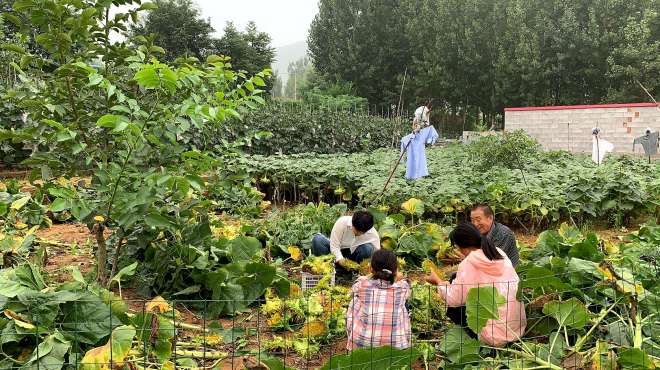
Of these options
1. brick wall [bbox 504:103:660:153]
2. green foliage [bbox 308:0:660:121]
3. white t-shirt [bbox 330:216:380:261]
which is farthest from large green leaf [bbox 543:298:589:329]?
green foliage [bbox 308:0:660:121]

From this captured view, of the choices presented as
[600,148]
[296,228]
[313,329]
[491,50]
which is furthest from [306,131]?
[491,50]

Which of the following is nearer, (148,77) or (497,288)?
(148,77)

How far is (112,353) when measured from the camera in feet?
7.82

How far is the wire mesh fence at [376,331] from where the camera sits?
250cm

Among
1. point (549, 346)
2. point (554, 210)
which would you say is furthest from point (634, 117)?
point (549, 346)

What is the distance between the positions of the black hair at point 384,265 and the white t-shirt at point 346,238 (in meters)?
1.39

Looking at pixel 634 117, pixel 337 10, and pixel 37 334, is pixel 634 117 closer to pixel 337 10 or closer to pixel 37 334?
pixel 37 334

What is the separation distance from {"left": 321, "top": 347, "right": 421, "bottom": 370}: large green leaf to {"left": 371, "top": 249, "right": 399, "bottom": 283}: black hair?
1.62 feet

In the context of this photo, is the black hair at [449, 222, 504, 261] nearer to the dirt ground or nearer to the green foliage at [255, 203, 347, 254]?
the dirt ground

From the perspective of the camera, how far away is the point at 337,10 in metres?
31.8

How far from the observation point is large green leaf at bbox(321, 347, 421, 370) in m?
2.40

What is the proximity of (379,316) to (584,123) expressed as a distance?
13.3 metres

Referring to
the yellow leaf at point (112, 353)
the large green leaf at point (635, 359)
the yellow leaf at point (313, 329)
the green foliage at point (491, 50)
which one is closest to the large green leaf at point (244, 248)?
the yellow leaf at point (313, 329)

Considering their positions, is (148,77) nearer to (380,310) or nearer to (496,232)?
(380,310)
